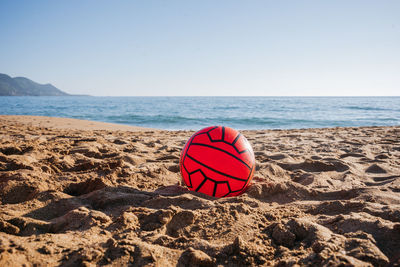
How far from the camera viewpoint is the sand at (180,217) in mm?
1711

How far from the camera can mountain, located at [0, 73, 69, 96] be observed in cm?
11662

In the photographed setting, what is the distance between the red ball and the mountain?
5381 inches

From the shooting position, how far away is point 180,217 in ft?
7.47

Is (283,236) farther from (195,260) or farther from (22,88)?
(22,88)

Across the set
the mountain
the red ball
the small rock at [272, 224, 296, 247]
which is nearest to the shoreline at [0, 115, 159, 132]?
the red ball

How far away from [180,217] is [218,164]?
2.35 ft

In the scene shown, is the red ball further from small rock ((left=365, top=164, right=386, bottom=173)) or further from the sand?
small rock ((left=365, top=164, right=386, bottom=173))

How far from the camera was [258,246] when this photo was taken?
1.88m

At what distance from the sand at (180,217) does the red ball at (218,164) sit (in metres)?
0.15

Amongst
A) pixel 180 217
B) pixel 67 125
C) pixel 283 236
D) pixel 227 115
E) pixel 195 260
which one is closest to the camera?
pixel 195 260

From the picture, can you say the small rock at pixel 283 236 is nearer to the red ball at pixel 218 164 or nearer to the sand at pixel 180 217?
the sand at pixel 180 217

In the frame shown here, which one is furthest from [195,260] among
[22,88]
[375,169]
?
[22,88]

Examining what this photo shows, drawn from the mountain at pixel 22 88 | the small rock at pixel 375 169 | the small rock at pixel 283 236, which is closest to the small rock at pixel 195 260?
the small rock at pixel 283 236

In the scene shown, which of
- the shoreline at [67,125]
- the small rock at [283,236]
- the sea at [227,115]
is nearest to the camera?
the small rock at [283,236]
